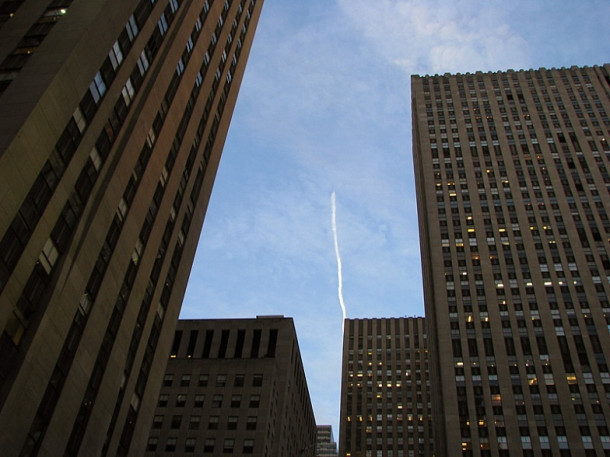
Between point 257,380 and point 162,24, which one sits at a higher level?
point 162,24

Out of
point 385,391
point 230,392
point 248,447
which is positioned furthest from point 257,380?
point 385,391

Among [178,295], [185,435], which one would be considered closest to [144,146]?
[178,295]

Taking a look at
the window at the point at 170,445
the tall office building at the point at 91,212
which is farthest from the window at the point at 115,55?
the window at the point at 170,445

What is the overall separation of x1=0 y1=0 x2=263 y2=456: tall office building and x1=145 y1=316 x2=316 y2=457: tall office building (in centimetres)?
4063

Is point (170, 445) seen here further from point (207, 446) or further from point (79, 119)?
point (79, 119)

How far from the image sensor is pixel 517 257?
97438mm

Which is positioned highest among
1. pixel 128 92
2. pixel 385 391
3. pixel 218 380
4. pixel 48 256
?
pixel 385 391

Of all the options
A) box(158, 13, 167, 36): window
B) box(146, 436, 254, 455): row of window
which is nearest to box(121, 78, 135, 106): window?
box(158, 13, 167, 36): window

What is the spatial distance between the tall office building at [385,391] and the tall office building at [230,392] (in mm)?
37428

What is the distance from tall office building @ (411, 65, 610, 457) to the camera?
80375 millimetres

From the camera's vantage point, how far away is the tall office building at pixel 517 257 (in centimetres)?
8038

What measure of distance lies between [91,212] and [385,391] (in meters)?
129

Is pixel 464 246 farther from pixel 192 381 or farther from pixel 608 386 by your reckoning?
pixel 192 381

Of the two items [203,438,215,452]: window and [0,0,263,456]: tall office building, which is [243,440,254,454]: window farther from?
[0,0,263,456]: tall office building
